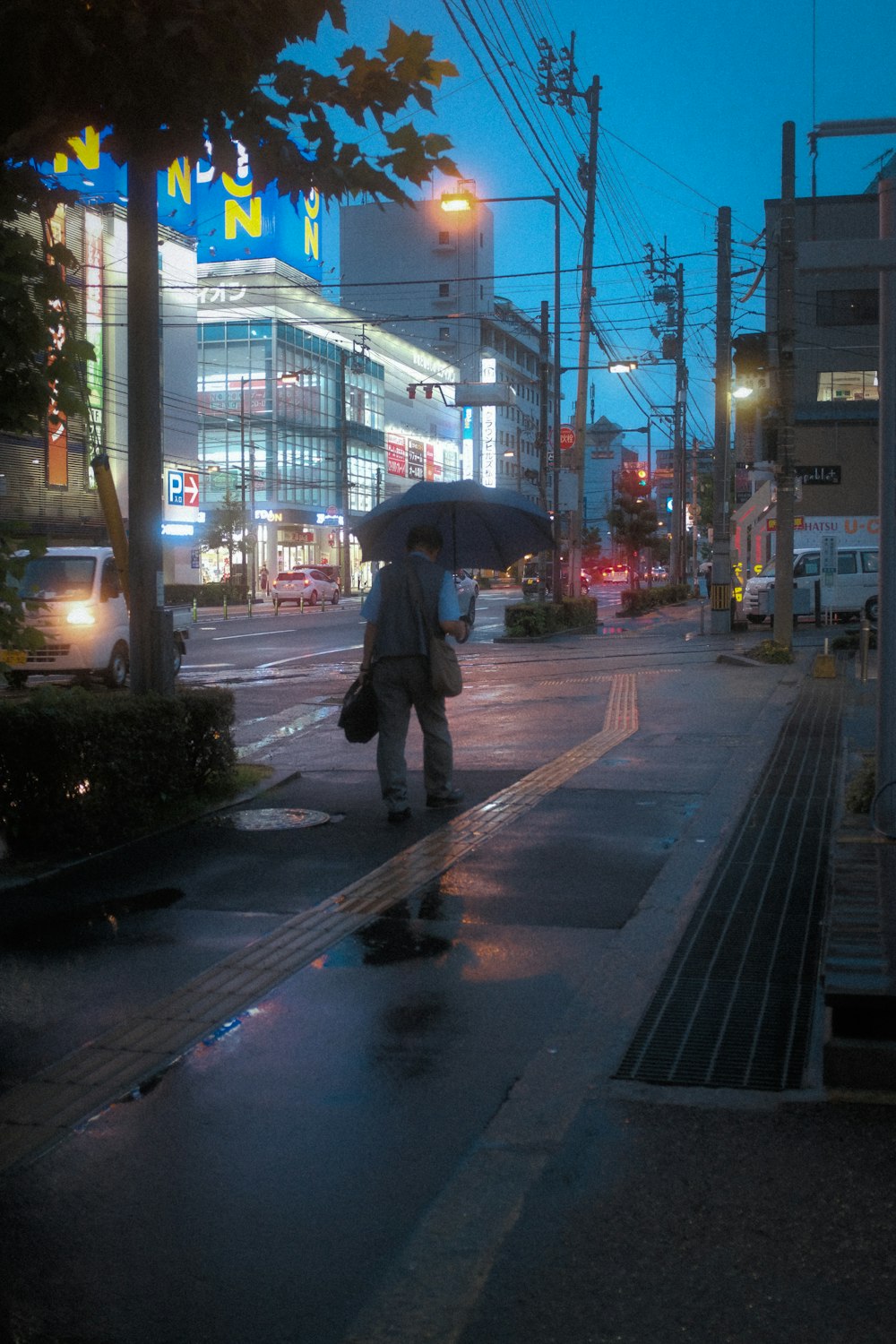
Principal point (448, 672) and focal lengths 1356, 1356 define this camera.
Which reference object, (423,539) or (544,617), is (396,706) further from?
(544,617)

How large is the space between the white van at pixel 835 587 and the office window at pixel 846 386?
16224 mm

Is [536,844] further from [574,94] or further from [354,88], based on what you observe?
[574,94]

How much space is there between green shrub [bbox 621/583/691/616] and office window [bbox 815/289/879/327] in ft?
38.2

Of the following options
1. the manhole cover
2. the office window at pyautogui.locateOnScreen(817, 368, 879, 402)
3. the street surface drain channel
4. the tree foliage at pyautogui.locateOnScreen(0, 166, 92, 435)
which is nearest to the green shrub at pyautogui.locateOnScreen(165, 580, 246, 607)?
the office window at pyautogui.locateOnScreen(817, 368, 879, 402)

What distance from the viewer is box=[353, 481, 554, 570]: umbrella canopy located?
1008 centimetres

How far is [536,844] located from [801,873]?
1.53 metres

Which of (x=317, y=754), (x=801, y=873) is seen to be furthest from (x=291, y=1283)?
(x=317, y=754)

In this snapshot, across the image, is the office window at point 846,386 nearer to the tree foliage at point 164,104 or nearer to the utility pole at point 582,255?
the utility pole at point 582,255

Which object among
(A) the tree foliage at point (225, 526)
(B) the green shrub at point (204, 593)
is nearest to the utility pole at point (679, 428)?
(B) the green shrub at point (204, 593)

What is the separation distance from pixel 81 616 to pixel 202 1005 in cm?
1431

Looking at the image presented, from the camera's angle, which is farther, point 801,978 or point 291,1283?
point 801,978

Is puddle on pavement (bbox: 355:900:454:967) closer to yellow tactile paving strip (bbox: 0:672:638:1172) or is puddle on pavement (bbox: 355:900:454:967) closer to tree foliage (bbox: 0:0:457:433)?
yellow tactile paving strip (bbox: 0:672:638:1172)

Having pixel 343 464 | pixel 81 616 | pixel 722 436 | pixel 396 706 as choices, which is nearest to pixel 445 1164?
pixel 396 706

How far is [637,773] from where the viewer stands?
A: 1059cm
